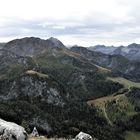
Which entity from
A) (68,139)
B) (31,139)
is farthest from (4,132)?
(68,139)

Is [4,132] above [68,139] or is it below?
above

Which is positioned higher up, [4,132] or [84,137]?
[4,132]

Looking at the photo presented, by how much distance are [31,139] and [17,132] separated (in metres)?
4.34

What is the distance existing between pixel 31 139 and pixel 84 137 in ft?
21.7

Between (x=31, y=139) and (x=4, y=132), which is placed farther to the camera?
(x=31, y=139)

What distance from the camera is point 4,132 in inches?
1262

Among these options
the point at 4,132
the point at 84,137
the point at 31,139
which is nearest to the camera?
the point at 4,132

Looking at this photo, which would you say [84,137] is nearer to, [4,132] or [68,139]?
[68,139]

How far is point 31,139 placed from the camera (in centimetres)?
3638

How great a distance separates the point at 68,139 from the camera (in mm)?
40938

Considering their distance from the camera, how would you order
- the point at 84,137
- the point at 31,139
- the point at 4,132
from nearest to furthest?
the point at 4,132, the point at 31,139, the point at 84,137

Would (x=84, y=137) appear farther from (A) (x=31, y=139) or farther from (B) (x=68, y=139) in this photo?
(A) (x=31, y=139)

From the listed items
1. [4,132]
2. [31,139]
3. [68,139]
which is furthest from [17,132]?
[68,139]

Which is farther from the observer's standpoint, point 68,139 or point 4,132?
point 68,139
